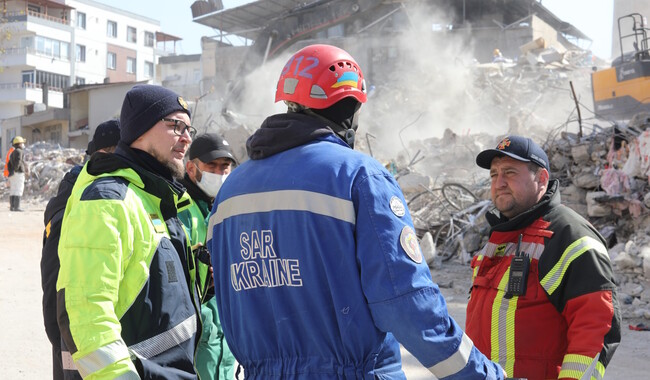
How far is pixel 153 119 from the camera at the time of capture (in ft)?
9.72

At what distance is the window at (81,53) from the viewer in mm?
62688

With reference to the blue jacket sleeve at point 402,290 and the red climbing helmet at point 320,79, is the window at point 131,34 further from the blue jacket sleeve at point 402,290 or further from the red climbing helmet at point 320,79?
the blue jacket sleeve at point 402,290

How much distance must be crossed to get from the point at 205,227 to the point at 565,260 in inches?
68.8

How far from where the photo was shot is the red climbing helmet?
2334 mm

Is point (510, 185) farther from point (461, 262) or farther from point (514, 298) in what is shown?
point (461, 262)

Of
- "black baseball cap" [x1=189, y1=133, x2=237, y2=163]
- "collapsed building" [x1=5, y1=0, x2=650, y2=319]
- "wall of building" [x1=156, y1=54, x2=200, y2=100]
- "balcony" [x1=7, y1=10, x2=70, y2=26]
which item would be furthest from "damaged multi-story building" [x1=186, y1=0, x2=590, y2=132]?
"black baseball cap" [x1=189, y1=133, x2=237, y2=163]

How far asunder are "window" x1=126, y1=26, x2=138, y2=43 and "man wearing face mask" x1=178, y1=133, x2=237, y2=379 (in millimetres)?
67298

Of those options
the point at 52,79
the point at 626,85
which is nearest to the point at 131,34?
the point at 52,79

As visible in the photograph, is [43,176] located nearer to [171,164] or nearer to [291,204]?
[171,164]

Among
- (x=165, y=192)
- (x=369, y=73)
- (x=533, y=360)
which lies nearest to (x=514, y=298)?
(x=533, y=360)

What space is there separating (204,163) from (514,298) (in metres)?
1.93

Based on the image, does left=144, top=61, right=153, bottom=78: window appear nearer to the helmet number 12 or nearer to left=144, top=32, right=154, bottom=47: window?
left=144, top=32, right=154, bottom=47: window

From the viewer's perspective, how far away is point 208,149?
421 cm

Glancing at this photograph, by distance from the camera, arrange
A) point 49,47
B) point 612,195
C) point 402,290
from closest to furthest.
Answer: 1. point 402,290
2. point 612,195
3. point 49,47
